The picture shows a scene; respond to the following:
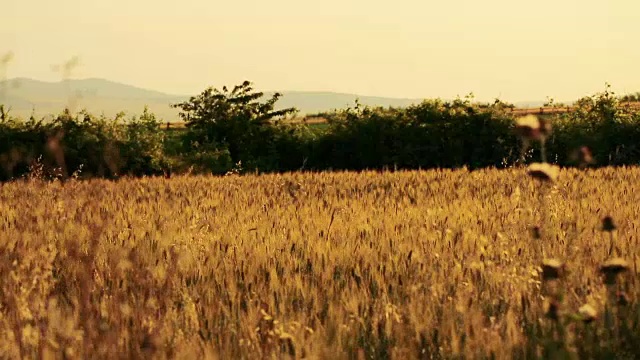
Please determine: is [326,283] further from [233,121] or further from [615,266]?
[233,121]

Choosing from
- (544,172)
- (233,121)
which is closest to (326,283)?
(544,172)

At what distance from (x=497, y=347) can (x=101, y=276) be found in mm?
2608

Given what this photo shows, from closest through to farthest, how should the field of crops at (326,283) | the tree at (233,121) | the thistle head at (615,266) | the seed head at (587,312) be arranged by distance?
the seed head at (587,312) → the thistle head at (615,266) → the field of crops at (326,283) → the tree at (233,121)

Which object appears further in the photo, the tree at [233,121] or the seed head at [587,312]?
the tree at [233,121]

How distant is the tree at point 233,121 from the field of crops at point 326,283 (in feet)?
45.7

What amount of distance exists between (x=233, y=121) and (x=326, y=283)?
61.7 feet

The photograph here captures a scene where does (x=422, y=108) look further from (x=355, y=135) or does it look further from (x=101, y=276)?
(x=101, y=276)

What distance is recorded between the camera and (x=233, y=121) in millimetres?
23109

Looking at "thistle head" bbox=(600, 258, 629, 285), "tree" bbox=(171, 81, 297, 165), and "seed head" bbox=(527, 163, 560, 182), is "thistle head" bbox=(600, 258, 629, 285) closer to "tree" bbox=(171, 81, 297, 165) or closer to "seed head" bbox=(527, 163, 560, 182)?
"seed head" bbox=(527, 163, 560, 182)

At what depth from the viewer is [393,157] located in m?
20.3

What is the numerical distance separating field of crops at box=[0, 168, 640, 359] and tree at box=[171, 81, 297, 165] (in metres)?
13.9

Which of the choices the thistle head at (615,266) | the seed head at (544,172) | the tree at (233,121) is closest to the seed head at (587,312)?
the thistle head at (615,266)

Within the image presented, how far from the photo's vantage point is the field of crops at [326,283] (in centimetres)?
347

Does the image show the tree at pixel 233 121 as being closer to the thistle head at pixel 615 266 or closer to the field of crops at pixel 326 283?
the field of crops at pixel 326 283
